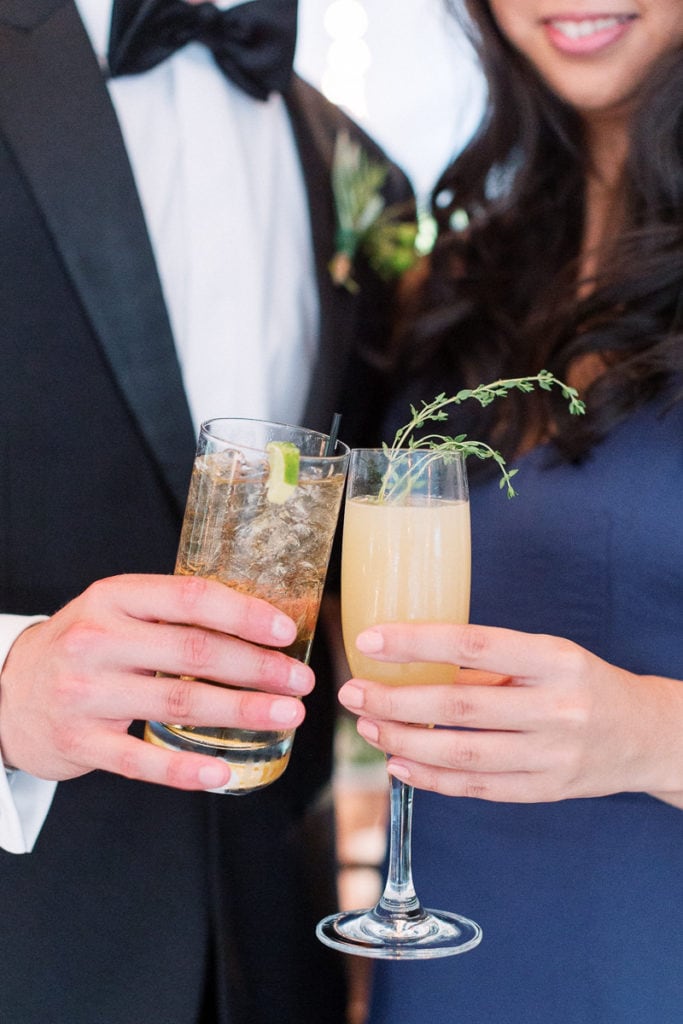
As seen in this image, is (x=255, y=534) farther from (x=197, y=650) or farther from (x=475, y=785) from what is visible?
(x=475, y=785)

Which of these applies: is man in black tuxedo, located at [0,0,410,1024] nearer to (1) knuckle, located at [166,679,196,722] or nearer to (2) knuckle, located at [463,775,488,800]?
(1) knuckle, located at [166,679,196,722]

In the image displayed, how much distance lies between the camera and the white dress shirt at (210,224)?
2.07 m

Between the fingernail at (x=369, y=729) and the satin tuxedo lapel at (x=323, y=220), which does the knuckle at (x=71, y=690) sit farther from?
the satin tuxedo lapel at (x=323, y=220)

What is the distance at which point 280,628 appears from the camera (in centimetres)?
130

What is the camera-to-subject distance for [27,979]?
5.75 ft

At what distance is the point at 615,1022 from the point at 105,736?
3.73 feet

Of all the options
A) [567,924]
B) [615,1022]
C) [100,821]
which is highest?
[100,821]

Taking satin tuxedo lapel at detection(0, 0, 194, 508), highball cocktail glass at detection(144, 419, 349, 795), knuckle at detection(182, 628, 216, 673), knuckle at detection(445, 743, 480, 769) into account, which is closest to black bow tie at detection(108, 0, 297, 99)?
satin tuxedo lapel at detection(0, 0, 194, 508)

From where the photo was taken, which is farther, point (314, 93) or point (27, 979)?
point (314, 93)

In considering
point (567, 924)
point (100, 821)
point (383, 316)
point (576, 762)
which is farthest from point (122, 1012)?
point (383, 316)

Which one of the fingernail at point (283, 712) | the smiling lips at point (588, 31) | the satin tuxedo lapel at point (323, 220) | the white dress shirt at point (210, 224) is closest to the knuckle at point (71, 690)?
the fingernail at point (283, 712)

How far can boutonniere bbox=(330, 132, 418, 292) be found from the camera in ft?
7.68

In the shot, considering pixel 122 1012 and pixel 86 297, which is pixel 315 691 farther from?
pixel 86 297

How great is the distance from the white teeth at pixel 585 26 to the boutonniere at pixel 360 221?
0.51 m
